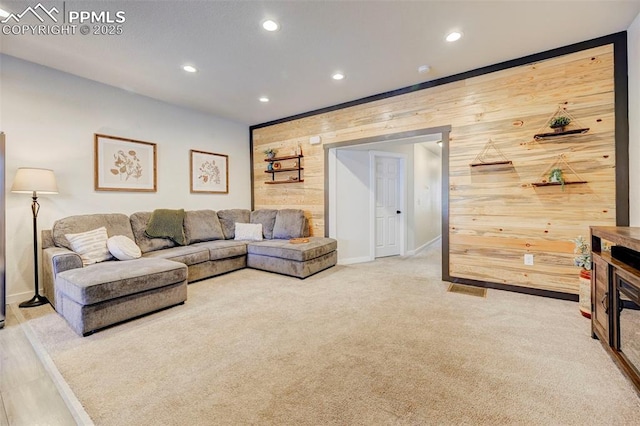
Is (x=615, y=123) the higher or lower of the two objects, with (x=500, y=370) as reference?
higher

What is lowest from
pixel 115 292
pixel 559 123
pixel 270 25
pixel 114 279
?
pixel 115 292

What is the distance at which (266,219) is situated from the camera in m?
4.98

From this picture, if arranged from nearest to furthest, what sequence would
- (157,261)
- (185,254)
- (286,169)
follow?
(157,261) < (185,254) < (286,169)

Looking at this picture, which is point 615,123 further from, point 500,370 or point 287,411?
point 287,411

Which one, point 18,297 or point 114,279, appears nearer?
point 114,279

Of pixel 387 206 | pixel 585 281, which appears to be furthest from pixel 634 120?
pixel 387 206

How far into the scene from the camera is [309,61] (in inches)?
122

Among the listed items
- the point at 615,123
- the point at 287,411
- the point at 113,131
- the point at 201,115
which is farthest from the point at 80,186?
the point at 615,123

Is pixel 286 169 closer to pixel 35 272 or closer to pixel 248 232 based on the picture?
pixel 248 232

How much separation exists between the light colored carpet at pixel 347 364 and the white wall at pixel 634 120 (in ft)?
3.61

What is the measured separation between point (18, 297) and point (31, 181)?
1.31 metres

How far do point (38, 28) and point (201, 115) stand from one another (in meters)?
2.40

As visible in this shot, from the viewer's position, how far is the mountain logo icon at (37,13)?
2217mm

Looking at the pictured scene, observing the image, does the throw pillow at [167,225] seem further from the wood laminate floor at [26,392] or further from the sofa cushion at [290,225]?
the wood laminate floor at [26,392]
